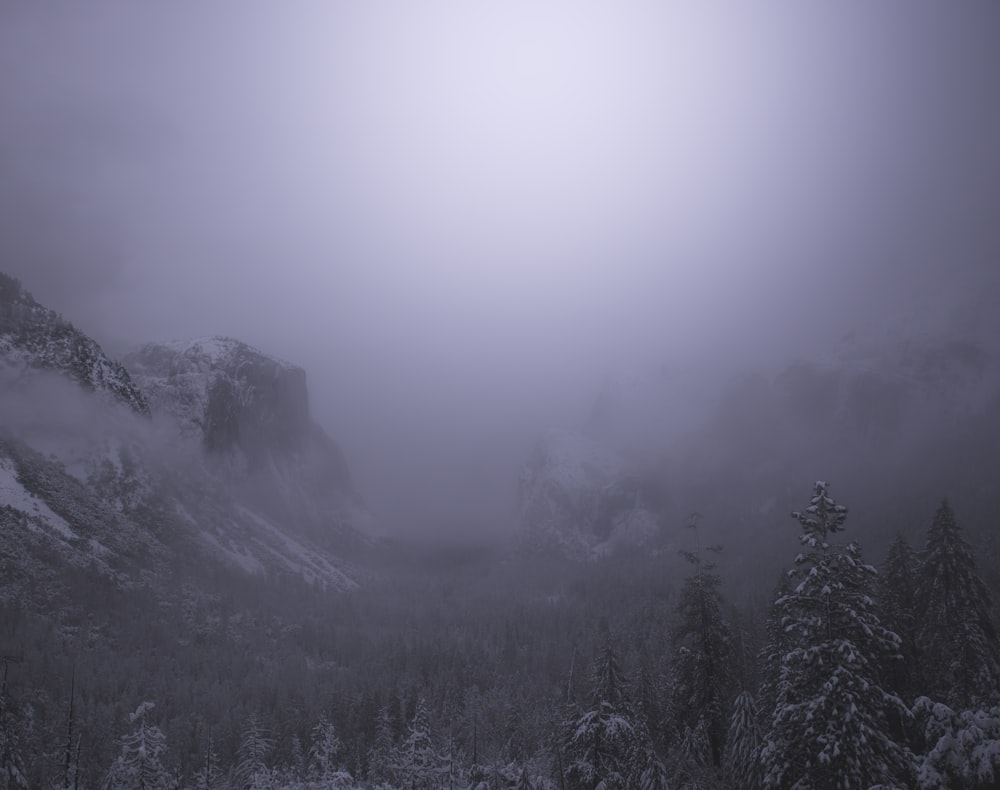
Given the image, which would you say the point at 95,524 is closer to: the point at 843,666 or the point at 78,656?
the point at 78,656

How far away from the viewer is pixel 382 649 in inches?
6088

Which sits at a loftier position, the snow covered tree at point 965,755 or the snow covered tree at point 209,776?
the snow covered tree at point 965,755

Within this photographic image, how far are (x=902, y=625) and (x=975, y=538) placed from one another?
147 m

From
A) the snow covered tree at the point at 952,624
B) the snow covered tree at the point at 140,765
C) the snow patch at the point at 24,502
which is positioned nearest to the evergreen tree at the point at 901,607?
the snow covered tree at the point at 952,624

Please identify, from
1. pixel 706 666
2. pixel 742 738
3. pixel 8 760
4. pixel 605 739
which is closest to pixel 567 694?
pixel 706 666

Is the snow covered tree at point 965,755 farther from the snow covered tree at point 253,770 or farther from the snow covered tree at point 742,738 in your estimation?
the snow covered tree at point 253,770

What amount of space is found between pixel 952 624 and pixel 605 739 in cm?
2125

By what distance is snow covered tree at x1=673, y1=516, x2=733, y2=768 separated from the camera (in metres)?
33.6

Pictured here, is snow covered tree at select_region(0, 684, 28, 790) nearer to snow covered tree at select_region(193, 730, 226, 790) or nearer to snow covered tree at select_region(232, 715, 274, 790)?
snow covered tree at select_region(193, 730, 226, 790)

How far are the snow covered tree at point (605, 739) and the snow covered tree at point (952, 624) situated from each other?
714 inches

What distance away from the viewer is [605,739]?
31.0 m

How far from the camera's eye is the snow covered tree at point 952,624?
33.5 m

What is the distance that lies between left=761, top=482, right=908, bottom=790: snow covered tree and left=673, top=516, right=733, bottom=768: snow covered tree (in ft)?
41.4

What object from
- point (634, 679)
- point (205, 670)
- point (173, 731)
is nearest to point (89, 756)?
point (173, 731)
